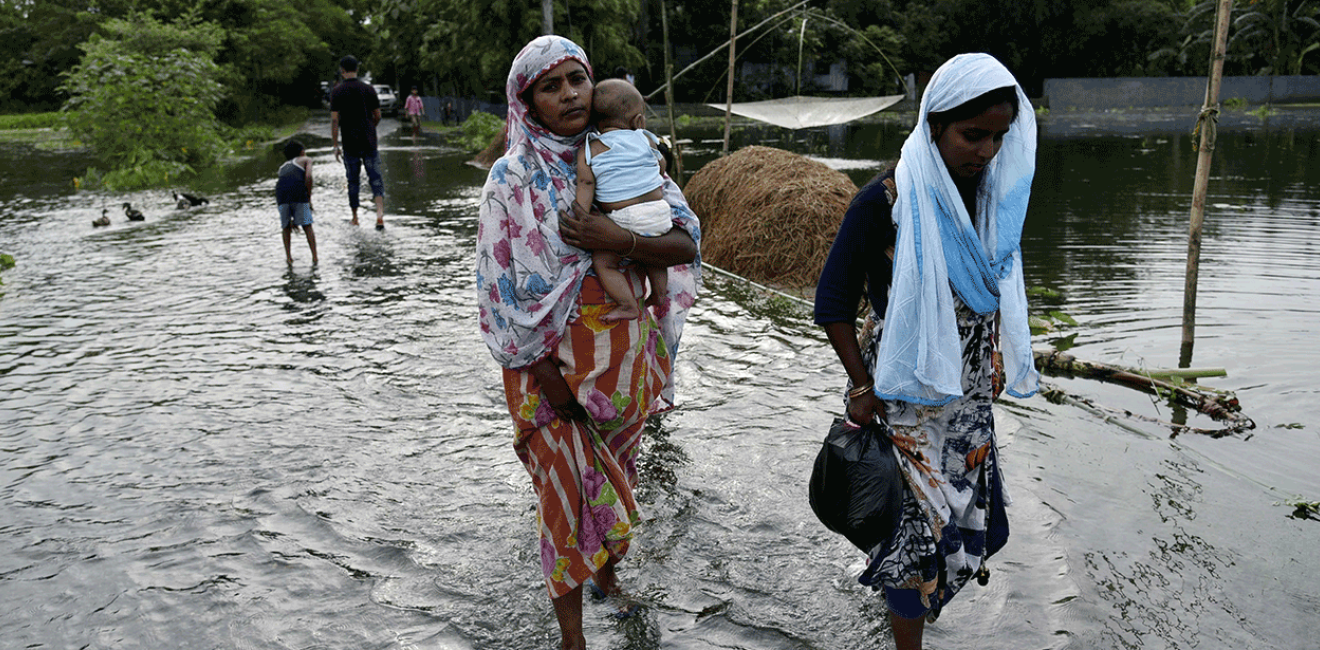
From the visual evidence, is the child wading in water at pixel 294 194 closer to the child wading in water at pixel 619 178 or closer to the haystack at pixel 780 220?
the haystack at pixel 780 220

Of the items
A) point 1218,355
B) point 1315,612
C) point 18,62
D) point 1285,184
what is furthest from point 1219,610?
point 18,62

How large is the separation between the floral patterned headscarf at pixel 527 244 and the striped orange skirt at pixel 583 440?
9 cm

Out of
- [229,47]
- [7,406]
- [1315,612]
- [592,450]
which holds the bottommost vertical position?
[1315,612]

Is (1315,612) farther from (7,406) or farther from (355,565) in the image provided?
(7,406)

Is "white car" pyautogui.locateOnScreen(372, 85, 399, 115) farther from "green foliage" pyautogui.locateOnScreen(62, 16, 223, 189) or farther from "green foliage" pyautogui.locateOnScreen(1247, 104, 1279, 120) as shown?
"green foliage" pyautogui.locateOnScreen(1247, 104, 1279, 120)

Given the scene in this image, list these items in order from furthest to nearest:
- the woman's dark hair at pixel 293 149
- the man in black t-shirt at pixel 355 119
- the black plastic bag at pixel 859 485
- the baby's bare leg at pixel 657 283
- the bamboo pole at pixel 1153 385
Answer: the man in black t-shirt at pixel 355 119, the woman's dark hair at pixel 293 149, the bamboo pole at pixel 1153 385, the baby's bare leg at pixel 657 283, the black plastic bag at pixel 859 485

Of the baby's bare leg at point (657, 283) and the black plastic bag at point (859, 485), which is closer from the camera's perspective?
the black plastic bag at point (859, 485)

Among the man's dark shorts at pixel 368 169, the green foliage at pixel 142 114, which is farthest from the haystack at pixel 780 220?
the green foliage at pixel 142 114

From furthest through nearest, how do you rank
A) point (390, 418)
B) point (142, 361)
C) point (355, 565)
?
1. point (142, 361)
2. point (390, 418)
3. point (355, 565)

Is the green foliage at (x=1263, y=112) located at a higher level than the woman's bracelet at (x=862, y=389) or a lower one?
higher

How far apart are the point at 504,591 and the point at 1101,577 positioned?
2.11 metres

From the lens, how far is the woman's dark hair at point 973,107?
86.9 inches

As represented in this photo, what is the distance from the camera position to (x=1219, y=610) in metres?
3.01

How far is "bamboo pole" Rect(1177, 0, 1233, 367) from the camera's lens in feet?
16.6
